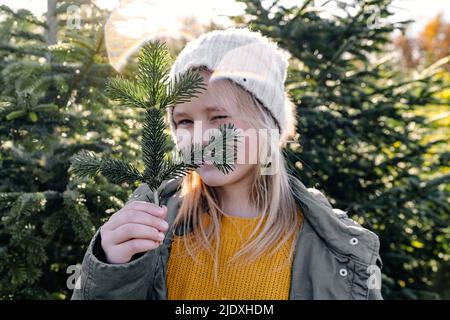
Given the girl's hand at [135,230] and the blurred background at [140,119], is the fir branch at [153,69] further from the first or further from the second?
the blurred background at [140,119]

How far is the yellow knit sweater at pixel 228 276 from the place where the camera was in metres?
1.80

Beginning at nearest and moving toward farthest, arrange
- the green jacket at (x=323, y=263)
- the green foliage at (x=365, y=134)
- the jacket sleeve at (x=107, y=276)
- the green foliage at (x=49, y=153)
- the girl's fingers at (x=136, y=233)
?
1. the girl's fingers at (x=136, y=233)
2. the jacket sleeve at (x=107, y=276)
3. the green jacket at (x=323, y=263)
4. the green foliage at (x=49, y=153)
5. the green foliage at (x=365, y=134)

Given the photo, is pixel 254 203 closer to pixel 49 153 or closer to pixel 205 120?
pixel 205 120

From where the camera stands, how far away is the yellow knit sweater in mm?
1796

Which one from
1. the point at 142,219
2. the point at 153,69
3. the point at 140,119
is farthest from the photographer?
the point at 140,119

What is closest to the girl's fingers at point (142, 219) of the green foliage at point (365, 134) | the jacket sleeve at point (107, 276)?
the jacket sleeve at point (107, 276)

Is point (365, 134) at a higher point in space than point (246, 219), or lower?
lower

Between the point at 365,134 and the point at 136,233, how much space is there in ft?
9.24

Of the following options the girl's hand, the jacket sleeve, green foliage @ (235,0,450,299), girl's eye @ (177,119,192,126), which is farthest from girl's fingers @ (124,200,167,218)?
green foliage @ (235,0,450,299)

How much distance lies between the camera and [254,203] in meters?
2.05

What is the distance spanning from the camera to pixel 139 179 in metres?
1.23

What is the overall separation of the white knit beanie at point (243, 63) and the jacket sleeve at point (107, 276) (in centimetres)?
72

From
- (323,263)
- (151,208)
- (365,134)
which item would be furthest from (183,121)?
(365,134)
